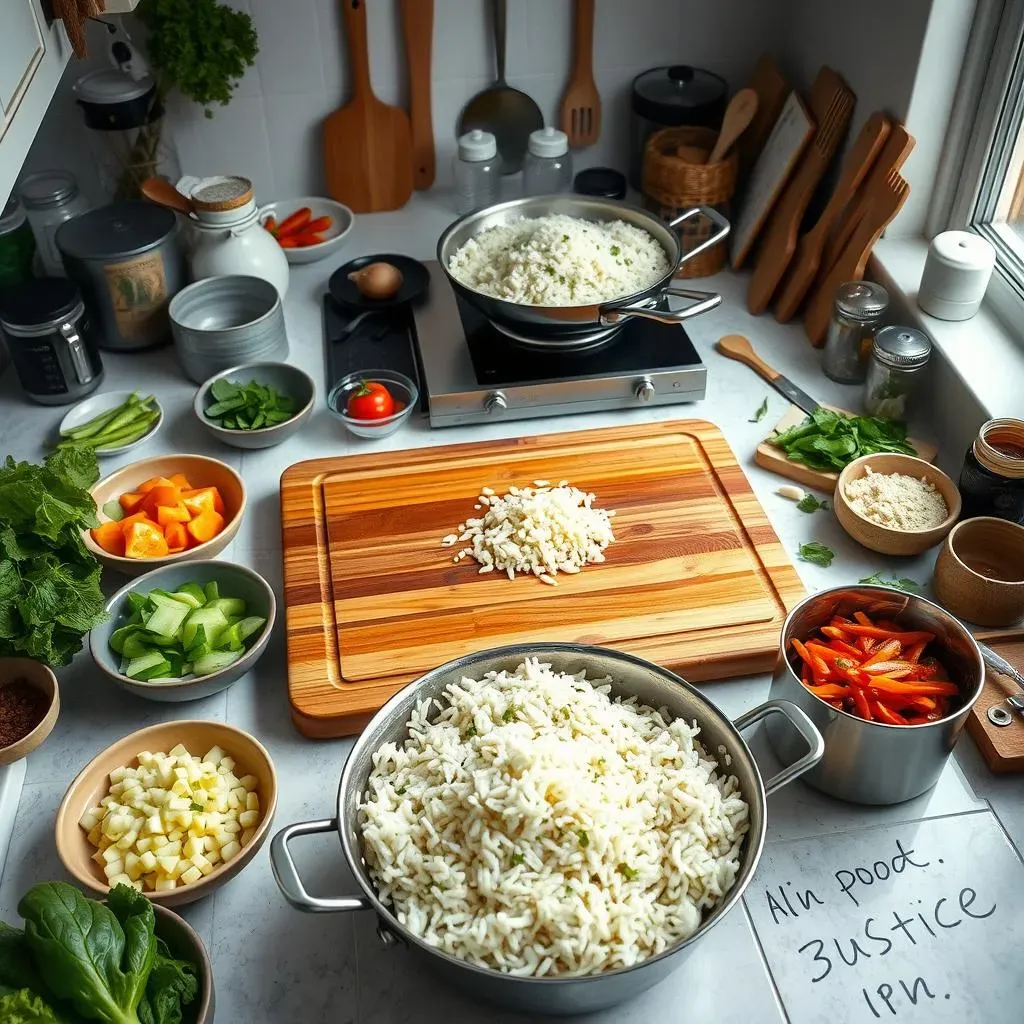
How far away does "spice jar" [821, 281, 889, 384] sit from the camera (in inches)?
83.7

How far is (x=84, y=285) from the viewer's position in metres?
2.25

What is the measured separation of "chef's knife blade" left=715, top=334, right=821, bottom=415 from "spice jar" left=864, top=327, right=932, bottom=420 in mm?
115

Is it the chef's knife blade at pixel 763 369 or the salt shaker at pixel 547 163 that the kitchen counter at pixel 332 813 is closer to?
the chef's knife blade at pixel 763 369

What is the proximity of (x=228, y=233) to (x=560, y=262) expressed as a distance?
735 millimetres

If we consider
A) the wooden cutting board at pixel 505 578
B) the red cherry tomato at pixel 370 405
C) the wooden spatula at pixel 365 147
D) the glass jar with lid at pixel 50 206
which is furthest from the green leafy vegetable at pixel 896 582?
the glass jar with lid at pixel 50 206

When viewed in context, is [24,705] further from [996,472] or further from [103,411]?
[996,472]

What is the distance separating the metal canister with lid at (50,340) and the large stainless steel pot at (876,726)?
4.95 feet

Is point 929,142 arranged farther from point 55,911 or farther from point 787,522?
point 55,911

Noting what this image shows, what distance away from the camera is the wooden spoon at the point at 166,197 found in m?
2.31

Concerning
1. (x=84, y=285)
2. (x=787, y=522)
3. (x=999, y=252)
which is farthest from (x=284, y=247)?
(x=999, y=252)

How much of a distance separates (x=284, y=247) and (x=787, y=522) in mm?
1427

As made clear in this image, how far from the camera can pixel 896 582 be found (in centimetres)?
181

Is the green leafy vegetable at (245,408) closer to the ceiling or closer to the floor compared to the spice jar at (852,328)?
closer to the floor

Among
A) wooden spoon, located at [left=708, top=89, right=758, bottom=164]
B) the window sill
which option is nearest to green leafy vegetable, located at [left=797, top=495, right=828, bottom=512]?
the window sill
